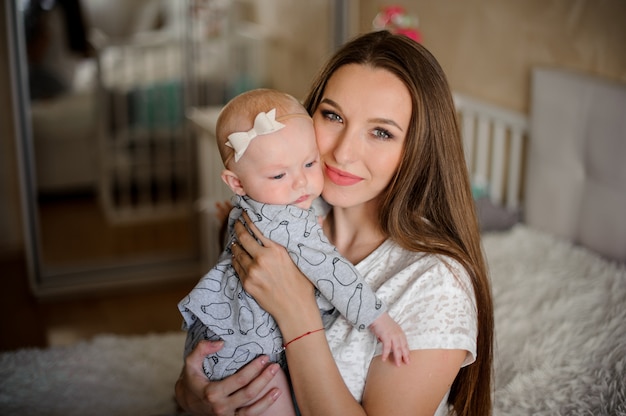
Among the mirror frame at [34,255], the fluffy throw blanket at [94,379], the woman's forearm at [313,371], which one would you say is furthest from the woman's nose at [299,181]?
the mirror frame at [34,255]

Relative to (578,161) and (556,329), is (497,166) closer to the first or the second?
(578,161)

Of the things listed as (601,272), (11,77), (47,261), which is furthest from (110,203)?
(601,272)

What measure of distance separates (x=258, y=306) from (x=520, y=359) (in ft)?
2.49

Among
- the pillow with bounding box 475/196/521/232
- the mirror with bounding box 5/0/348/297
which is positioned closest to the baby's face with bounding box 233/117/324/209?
the pillow with bounding box 475/196/521/232

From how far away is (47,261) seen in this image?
3.69 meters

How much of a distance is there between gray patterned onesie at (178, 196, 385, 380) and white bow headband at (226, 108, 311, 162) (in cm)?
12

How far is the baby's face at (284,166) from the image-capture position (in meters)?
1.28

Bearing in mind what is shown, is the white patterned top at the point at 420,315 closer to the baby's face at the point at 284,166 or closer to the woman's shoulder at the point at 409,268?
the woman's shoulder at the point at 409,268

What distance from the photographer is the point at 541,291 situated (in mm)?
2061

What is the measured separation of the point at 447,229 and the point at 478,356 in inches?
10.3

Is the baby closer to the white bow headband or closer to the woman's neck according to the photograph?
the white bow headband

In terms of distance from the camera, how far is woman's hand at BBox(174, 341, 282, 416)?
4.32 ft

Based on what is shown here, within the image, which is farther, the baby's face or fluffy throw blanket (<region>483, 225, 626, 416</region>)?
fluffy throw blanket (<region>483, 225, 626, 416</region>)

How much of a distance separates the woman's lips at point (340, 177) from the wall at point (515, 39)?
1.23 meters
